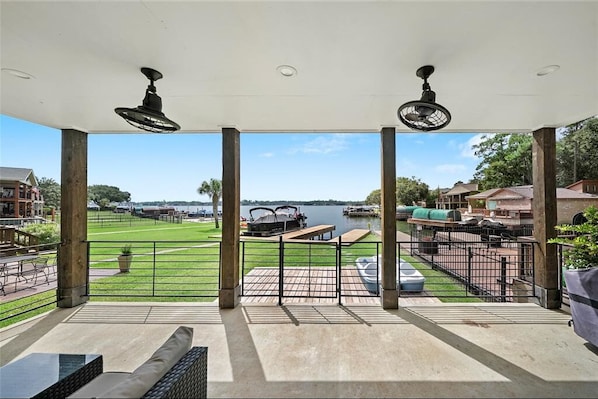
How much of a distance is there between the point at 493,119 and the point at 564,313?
2.65 metres

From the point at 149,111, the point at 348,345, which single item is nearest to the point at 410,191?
the point at 348,345

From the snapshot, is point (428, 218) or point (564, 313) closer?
point (564, 313)

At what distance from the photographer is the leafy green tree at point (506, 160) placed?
738 inches

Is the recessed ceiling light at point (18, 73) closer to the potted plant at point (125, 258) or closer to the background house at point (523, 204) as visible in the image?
the potted plant at point (125, 258)

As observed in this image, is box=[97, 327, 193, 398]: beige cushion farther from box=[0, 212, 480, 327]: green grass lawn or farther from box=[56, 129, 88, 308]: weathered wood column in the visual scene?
box=[56, 129, 88, 308]: weathered wood column

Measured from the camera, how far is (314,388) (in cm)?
195

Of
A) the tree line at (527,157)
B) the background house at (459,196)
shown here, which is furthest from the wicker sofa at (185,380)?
the background house at (459,196)

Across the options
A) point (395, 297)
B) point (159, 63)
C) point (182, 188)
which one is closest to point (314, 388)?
point (395, 297)

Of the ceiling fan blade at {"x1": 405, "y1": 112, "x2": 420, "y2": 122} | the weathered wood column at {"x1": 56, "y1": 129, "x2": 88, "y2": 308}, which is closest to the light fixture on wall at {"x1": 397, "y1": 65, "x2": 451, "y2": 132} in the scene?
the ceiling fan blade at {"x1": 405, "y1": 112, "x2": 420, "y2": 122}

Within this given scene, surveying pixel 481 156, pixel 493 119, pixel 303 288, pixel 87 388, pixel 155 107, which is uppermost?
pixel 481 156

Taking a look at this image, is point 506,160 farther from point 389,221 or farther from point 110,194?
point 110,194

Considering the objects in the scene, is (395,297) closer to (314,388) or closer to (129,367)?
(314,388)

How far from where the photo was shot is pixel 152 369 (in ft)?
3.58

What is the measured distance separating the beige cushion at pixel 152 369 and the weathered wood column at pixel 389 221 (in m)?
2.74
